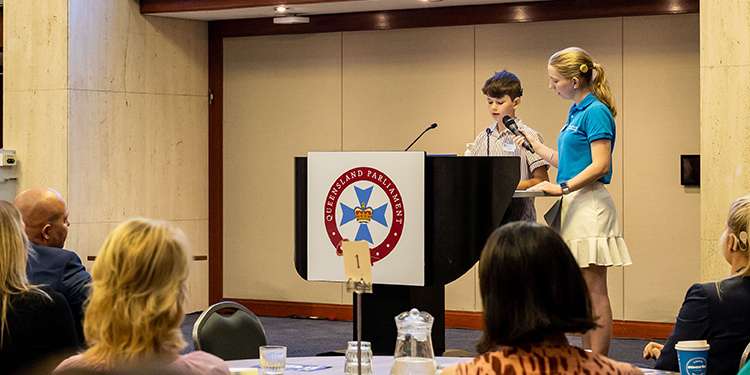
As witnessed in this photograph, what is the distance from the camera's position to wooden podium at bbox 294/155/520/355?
495 centimetres

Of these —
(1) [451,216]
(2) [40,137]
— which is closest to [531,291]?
(1) [451,216]

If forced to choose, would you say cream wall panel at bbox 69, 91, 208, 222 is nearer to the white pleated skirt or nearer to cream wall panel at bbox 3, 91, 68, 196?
cream wall panel at bbox 3, 91, 68, 196

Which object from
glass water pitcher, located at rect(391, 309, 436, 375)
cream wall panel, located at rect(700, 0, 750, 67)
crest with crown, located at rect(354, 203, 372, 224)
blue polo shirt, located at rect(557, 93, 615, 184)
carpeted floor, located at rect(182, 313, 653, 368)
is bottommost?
carpeted floor, located at rect(182, 313, 653, 368)

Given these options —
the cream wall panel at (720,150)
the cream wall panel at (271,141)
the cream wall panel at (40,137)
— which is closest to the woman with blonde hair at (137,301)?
the cream wall panel at (720,150)

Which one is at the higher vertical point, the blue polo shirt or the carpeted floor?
the blue polo shirt

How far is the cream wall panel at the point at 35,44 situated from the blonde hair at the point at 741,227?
603cm

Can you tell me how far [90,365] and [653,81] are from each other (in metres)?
6.28

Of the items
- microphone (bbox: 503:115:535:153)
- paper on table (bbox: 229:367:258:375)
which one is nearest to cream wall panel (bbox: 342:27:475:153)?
microphone (bbox: 503:115:535:153)

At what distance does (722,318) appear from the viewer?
3.64 m

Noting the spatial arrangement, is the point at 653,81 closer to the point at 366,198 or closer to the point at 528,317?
the point at 366,198

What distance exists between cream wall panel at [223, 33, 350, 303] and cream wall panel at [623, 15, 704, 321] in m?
2.27

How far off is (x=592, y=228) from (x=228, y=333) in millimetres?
1717

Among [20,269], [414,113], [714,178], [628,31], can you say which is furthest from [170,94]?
[20,269]

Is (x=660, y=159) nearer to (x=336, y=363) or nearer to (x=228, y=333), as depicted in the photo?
(x=228, y=333)
